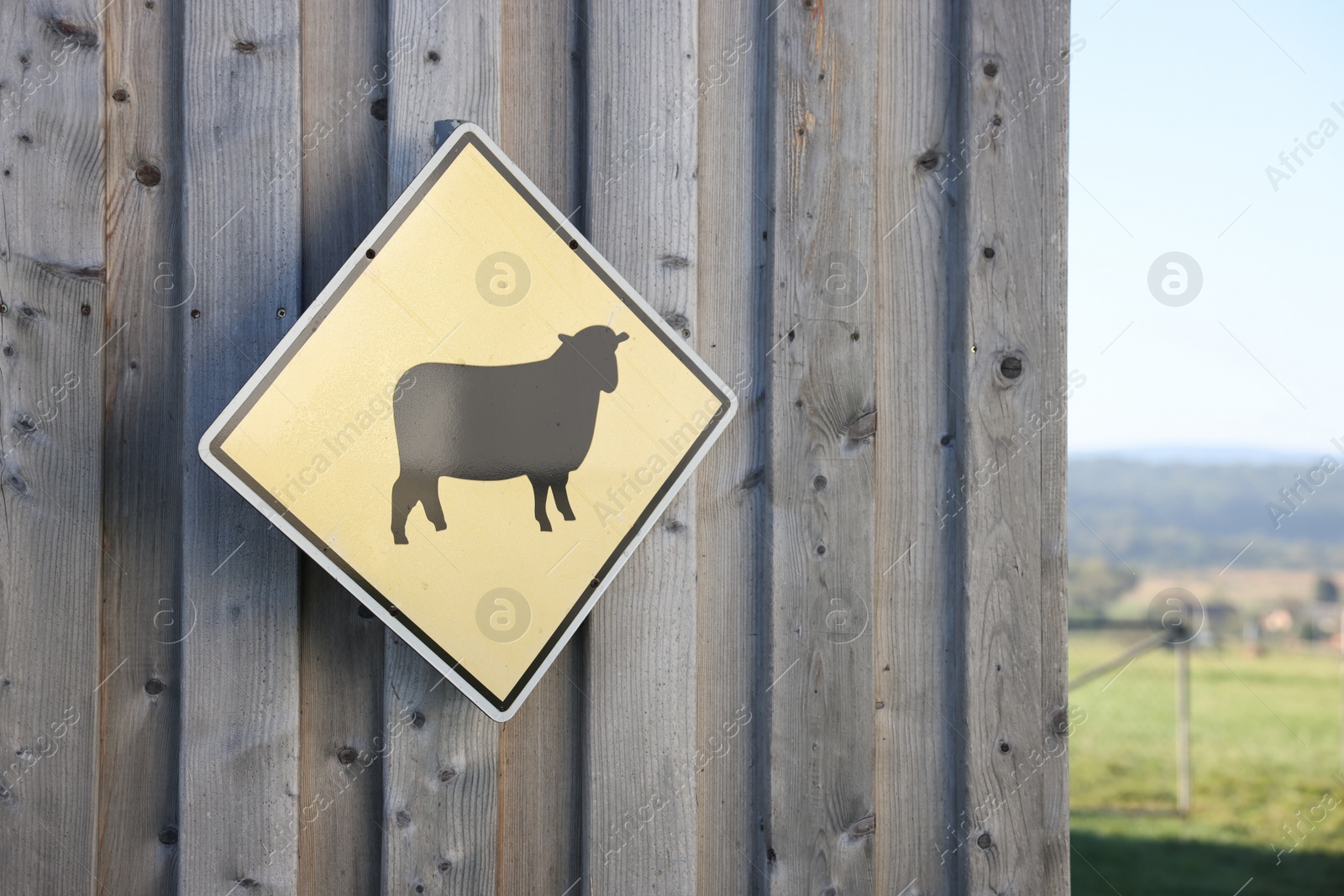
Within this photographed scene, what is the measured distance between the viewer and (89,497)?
1.28 meters

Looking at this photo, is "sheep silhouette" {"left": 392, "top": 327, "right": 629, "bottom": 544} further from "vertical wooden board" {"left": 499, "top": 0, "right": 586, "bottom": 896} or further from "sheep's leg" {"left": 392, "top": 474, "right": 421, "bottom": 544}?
"vertical wooden board" {"left": 499, "top": 0, "right": 586, "bottom": 896}

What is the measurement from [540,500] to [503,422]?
14 centimetres

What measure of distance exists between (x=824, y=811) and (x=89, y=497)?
4.65 feet

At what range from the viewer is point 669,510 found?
53.9 inches

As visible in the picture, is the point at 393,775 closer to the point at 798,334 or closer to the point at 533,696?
the point at 533,696

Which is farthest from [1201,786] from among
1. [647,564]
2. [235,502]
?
[235,502]

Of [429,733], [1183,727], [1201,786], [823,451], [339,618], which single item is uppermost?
[823,451]

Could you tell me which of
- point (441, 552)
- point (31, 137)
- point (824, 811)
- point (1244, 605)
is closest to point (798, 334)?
point (441, 552)

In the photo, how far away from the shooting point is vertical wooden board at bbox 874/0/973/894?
1453 millimetres

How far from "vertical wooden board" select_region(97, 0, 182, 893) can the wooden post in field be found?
5054 millimetres

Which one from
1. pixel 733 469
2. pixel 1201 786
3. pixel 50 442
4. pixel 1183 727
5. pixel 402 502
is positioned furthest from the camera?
pixel 1201 786

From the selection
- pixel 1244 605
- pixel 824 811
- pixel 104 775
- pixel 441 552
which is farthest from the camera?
pixel 1244 605

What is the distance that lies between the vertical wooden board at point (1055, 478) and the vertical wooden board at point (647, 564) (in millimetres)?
711

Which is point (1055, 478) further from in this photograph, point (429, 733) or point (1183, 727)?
point (1183, 727)
